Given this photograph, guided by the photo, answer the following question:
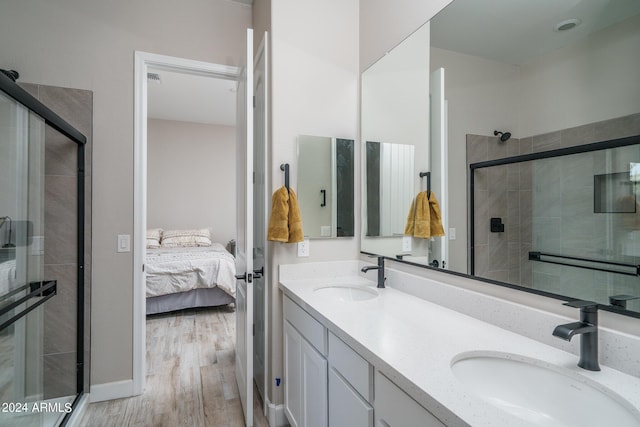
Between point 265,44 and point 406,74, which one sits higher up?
point 265,44

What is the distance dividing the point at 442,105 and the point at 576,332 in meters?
1.09

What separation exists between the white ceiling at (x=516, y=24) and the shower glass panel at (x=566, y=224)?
376 mm

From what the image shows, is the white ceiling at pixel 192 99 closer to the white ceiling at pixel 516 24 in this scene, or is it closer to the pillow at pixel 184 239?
the pillow at pixel 184 239

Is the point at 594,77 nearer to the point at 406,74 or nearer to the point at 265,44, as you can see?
the point at 406,74

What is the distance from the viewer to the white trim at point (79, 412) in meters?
1.88

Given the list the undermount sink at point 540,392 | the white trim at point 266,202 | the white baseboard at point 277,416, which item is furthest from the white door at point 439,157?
the white baseboard at point 277,416

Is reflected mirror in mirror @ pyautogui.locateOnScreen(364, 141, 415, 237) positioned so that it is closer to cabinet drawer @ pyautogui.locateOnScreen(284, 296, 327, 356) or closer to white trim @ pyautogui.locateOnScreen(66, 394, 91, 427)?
cabinet drawer @ pyautogui.locateOnScreen(284, 296, 327, 356)

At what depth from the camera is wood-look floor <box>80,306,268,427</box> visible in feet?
6.57

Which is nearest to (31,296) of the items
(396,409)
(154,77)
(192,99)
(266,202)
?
(266,202)

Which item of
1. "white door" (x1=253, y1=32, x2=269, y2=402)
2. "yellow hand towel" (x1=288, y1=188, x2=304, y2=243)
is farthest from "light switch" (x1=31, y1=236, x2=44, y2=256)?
"yellow hand towel" (x1=288, y1=188, x2=304, y2=243)

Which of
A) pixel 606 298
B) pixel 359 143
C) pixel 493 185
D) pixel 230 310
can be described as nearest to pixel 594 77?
pixel 493 185

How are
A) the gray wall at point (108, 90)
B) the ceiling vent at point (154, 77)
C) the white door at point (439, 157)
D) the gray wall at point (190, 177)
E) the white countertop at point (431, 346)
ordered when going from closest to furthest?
the white countertop at point (431, 346) → the white door at point (439, 157) → the gray wall at point (108, 90) → the ceiling vent at point (154, 77) → the gray wall at point (190, 177)

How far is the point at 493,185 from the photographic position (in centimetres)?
123

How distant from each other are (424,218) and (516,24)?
0.88 metres
